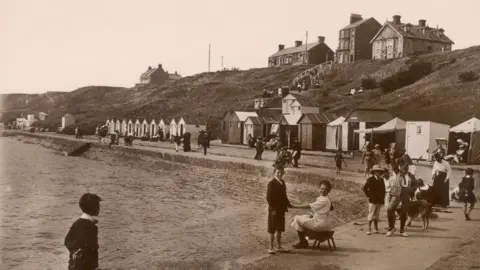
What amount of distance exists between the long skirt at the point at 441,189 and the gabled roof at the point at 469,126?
425 inches

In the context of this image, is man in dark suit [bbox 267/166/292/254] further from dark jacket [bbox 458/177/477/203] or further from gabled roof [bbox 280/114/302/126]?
gabled roof [bbox 280/114/302/126]

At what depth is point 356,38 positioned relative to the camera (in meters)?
72.8

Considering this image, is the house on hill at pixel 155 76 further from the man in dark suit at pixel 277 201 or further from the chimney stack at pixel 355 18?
the man in dark suit at pixel 277 201

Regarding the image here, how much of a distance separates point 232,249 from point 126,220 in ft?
18.7

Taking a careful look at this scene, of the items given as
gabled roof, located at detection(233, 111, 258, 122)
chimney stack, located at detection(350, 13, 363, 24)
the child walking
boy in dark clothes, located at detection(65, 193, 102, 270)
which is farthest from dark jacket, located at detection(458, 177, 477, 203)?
chimney stack, located at detection(350, 13, 363, 24)

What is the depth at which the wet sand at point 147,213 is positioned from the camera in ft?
38.2

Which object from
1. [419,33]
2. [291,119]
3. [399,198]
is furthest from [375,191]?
[419,33]

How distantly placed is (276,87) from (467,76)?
53.8 metres

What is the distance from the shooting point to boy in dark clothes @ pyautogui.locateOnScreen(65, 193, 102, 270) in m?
5.59

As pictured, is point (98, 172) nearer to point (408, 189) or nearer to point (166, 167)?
point (166, 167)

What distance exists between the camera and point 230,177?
2381 cm

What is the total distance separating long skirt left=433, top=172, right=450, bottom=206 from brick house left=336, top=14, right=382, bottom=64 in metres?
61.9

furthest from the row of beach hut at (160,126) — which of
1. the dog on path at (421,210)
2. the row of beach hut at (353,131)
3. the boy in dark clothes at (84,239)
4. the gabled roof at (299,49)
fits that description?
the boy in dark clothes at (84,239)

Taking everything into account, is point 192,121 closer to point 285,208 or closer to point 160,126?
point 160,126
